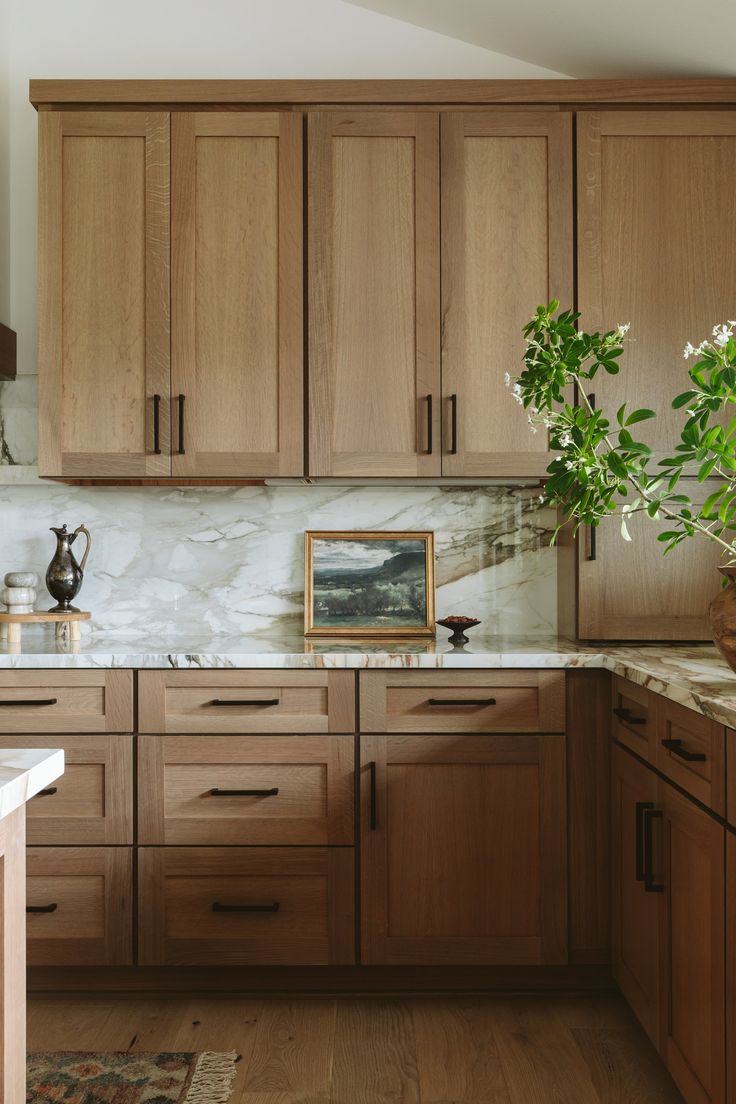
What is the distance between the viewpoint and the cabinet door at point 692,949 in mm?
1610

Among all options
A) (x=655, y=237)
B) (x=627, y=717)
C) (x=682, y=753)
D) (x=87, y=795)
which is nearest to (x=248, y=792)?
(x=87, y=795)

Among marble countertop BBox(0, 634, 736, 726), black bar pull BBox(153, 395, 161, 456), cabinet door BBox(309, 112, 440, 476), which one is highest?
cabinet door BBox(309, 112, 440, 476)

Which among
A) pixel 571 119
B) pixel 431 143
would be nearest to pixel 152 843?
pixel 431 143

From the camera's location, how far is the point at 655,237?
2.64m

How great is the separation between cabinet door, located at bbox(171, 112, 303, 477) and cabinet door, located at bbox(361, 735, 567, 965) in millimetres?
974

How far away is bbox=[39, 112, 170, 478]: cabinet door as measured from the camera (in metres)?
2.65

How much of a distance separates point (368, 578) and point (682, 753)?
1407 mm

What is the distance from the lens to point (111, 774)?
2434mm

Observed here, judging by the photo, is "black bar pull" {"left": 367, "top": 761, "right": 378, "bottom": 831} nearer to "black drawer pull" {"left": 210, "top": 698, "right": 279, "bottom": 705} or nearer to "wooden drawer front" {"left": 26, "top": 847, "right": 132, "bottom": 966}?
"black drawer pull" {"left": 210, "top": 698, "right": 279, "bottom": 705}

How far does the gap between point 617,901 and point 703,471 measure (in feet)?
4.10

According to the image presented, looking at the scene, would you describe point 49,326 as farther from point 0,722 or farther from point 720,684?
point 720,684

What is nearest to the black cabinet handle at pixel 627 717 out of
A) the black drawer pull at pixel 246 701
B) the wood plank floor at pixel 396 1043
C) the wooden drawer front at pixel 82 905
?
the wood plank floor at pixel 396 1043

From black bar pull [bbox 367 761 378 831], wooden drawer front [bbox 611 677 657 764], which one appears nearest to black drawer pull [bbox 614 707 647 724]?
wooden drawer front [bbox 611 677 657 764]

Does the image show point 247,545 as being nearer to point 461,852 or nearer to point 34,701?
point 34,701
